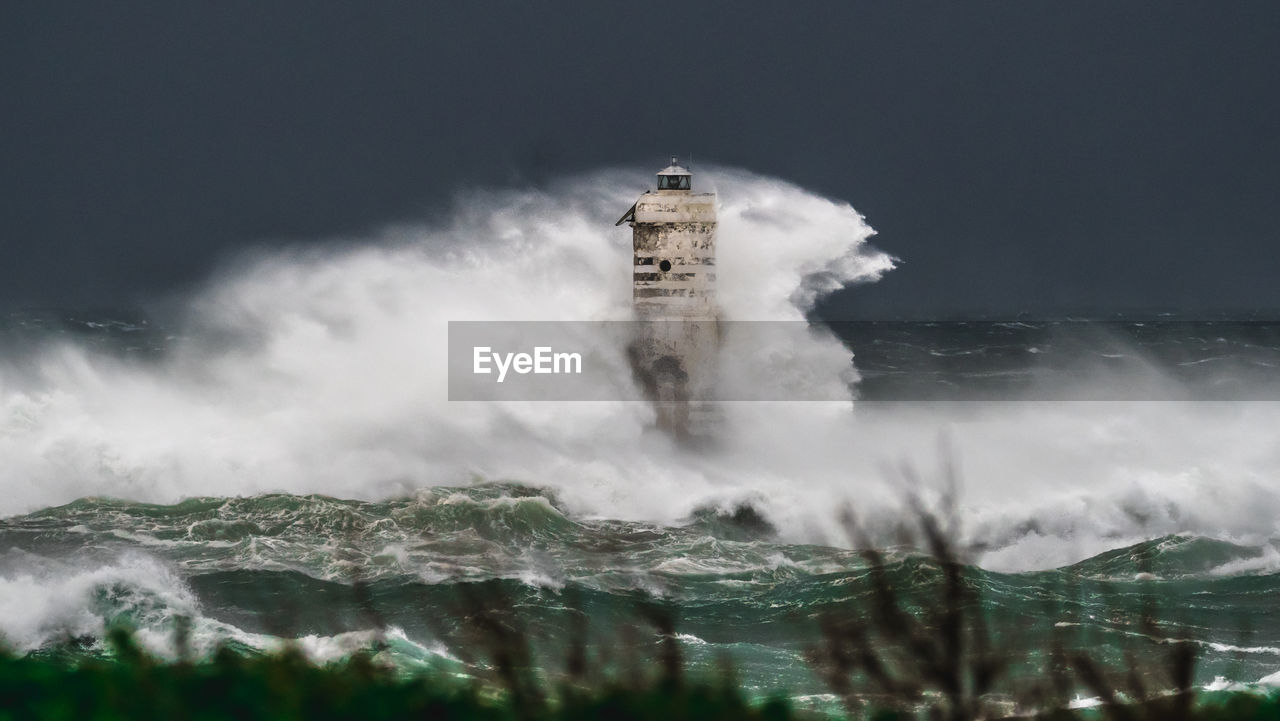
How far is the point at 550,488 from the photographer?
21.6 m

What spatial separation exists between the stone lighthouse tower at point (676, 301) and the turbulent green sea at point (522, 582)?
2415 millimetres

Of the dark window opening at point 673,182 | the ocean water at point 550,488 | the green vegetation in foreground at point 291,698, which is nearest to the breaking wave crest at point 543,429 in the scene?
the ocean water at point 550,488

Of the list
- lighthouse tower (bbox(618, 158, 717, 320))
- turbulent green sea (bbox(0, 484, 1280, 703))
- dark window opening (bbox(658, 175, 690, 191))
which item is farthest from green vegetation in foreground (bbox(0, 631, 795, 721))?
dark window opening (bbox(658, 175, 690, 191))

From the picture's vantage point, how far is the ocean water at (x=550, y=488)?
13.5 meters

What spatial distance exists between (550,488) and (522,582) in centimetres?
624

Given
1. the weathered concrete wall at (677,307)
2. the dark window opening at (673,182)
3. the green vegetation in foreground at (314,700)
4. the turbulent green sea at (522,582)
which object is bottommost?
the turbulent green sea at (522,582)

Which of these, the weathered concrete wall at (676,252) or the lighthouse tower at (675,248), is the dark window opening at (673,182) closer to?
the lighthouse tower at (675,248)

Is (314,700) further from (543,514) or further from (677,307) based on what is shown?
(677,307)

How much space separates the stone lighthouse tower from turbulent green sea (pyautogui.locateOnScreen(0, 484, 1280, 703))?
95.1 inches

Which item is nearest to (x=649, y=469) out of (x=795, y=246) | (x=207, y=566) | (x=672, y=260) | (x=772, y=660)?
(x=672, y=260)

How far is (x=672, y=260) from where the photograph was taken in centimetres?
2153

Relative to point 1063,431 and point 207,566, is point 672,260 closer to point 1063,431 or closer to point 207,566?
point 207,566

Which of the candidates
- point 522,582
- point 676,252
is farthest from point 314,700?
point 676,252

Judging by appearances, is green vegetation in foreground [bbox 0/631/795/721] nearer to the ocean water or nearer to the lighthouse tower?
the ocean water
